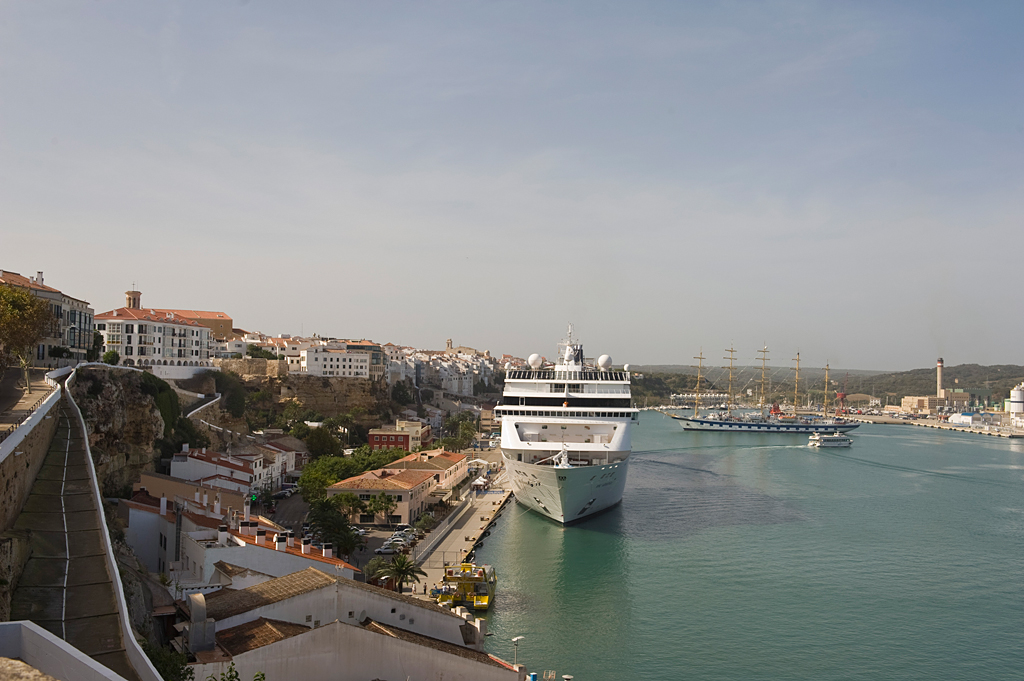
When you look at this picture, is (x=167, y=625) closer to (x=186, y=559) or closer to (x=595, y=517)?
(x=186, y=559)

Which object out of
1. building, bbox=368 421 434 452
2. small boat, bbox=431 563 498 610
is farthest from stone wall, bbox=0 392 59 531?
building, bbox=368 421 434 452

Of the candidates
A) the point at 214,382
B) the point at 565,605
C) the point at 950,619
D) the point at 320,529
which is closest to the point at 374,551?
the point at 320,529

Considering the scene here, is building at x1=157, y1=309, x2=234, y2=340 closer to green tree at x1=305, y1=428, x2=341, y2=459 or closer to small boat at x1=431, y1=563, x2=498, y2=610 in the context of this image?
green tree at x1=305, y1=428, x2=341, y2=459

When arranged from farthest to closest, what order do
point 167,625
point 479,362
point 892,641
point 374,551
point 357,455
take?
1. point 479,362
2. point 357,455
3. point 374,551
4. point 892,641
5. point 167,625

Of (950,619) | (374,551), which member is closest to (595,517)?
(374,551)

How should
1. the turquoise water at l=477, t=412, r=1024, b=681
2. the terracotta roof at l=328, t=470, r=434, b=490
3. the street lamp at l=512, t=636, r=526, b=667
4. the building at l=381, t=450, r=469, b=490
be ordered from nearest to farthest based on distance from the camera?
1. the street lamp at l=512, t=636, r=526, b=667
2. the turquoise water at l=477, t=412, r=1024, b=681
3. the terracotta roof at l=328, t=470, r=434, b=490
4. the building at l=381, t=450, r=469, b=490

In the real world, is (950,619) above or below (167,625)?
below

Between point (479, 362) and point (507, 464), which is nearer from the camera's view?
point (507, 464)

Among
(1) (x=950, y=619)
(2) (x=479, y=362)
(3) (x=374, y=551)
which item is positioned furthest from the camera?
(2) (x=479, y=362)
